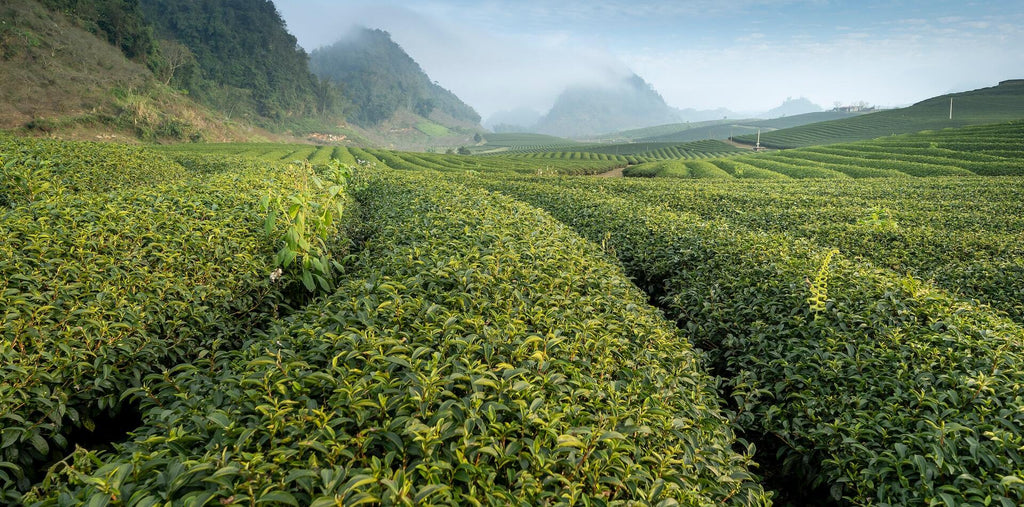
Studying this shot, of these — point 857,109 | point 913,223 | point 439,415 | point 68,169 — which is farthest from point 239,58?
point 857,109

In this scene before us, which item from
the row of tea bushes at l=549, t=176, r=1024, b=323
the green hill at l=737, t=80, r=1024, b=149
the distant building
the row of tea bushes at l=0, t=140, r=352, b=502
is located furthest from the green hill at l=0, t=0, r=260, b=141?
the distant building

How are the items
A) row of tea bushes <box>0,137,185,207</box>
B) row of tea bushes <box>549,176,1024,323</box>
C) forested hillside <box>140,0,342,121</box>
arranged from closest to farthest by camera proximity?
1. row of tea bushes <box>0,137,185,207</box>
2. row of tea bushes <box>549,176,1024,323</box>
3. forested hillside <box>140,0,342,121</box>

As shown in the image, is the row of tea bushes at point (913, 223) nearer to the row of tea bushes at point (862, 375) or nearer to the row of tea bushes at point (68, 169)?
the row of tea bushes at point (862, 375)

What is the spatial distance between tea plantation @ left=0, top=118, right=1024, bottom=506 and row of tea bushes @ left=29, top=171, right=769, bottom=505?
16 mm

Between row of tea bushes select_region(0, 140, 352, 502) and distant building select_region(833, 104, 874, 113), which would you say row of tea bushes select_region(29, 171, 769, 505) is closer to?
row of tea bushes select_region(0, 140, 352, 502)

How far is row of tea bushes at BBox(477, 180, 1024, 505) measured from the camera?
2.63 m

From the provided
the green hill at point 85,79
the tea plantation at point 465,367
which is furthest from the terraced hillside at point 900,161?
the green hill at point 85,79

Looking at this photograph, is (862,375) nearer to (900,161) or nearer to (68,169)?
(68,169)

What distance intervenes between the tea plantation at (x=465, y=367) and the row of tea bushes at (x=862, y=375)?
0.08 feet

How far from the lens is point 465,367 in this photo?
2402mm

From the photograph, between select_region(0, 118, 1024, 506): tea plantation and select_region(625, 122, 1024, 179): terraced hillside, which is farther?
select_region(625, 122, 1024, 179): terraced hillside

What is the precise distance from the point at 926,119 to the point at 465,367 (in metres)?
96.6

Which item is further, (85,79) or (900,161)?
(85,79)

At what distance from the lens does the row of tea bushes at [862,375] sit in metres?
2.63
